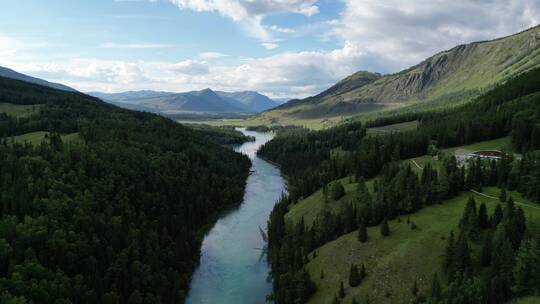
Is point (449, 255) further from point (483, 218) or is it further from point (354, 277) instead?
point (354, 277)

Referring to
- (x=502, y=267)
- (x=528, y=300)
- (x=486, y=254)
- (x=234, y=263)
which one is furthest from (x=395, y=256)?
(x=234, y=263)

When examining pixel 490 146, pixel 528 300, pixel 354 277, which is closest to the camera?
pixel 528 300

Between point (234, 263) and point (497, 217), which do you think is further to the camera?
point (234, 263)

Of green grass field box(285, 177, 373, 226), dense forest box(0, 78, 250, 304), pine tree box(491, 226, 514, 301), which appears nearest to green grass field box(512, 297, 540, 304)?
pine tree box(491, 226, 514, 301)

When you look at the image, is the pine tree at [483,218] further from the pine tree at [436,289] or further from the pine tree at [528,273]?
the pine tree at [436,289]

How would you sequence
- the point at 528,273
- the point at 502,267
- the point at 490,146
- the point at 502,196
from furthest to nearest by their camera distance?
the point at 490,146
the point at 502,196
the point at 502,267
the point at 528,273

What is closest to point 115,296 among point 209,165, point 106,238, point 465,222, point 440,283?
point 106,238

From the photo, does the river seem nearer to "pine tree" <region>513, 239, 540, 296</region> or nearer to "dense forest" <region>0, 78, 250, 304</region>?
"dense forest" <region>0, 78, 250, 304</region>
